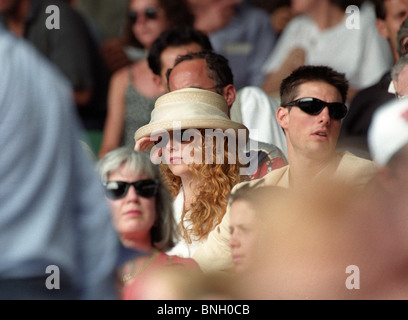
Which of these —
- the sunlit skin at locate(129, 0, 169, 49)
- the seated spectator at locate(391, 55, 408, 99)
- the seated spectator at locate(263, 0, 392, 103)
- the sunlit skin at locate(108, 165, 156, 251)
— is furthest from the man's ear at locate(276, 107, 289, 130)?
the sunlit skin at locate(129, 0, 169, 49)

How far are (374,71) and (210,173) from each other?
3.01 ft

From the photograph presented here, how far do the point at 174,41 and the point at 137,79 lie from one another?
0.75 ft

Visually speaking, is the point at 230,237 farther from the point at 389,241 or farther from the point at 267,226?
the point at 389,241

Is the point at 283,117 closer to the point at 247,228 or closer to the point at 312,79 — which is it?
the point at 312,79

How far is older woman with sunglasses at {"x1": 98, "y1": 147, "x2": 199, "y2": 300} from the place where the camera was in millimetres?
2896

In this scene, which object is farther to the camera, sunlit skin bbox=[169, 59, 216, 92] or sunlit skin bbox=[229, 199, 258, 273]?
sunlit skin bbox=[169, 59, 216, 92]

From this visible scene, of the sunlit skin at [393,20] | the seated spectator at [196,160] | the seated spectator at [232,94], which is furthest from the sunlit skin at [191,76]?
the sunlit skin at [393,20]

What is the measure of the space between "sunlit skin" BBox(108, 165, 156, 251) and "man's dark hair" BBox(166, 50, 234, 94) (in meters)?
0.53

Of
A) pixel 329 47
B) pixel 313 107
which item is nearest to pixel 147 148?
pixel 313 107

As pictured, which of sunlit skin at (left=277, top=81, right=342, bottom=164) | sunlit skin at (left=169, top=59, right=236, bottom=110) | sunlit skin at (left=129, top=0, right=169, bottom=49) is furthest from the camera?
sunlit skin at (left=129, top=0, right=169, bottom=49)

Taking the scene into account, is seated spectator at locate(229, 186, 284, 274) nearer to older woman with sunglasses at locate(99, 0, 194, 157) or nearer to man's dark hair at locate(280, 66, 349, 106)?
man's dark hair at locate(280, 66, 349, 106)

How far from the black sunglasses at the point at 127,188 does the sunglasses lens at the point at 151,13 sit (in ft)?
3.58

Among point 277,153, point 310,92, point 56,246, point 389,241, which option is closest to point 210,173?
point 277,153

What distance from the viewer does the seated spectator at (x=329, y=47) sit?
11.6 ft
